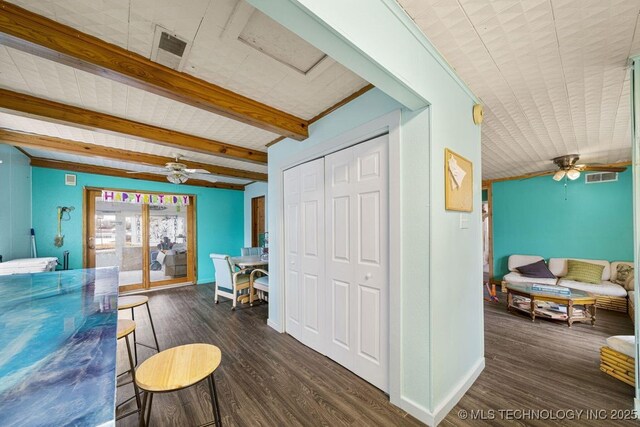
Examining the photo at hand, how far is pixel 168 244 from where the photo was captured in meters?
5.64

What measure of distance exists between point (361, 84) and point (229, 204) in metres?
5.31

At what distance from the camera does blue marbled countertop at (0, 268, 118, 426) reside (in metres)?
0.60

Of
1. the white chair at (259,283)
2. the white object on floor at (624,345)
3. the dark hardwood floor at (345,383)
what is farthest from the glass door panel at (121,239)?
the white object on floor at (624,345)

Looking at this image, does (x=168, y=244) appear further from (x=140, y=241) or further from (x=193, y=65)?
(x=193, y=65)

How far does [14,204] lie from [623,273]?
9.27 metres

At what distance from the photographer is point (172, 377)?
1.15 meters

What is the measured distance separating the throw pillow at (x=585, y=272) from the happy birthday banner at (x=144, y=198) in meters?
7.83

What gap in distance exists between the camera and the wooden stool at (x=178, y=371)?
3.63 ft

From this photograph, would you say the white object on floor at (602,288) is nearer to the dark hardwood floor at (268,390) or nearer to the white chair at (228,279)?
the dark hardwood floor at (268,390)

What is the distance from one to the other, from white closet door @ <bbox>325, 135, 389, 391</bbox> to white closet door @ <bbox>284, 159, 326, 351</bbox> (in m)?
0.13

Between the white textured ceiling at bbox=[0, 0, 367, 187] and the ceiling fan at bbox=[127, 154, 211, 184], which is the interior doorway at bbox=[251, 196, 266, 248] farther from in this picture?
the white textured ceiling at bbox=[0, 0, 367, 187]

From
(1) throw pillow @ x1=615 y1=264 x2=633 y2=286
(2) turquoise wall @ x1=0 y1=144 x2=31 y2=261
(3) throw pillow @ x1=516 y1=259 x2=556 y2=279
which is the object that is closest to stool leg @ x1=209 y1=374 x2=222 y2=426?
(2) turquoise wall @ x1=0 y1=144 x2=31 y2=261

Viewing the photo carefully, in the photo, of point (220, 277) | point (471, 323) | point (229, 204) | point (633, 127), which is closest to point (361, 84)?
point (633, 127)

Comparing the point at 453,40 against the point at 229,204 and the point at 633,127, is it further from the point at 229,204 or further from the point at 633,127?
the point at 229,204
